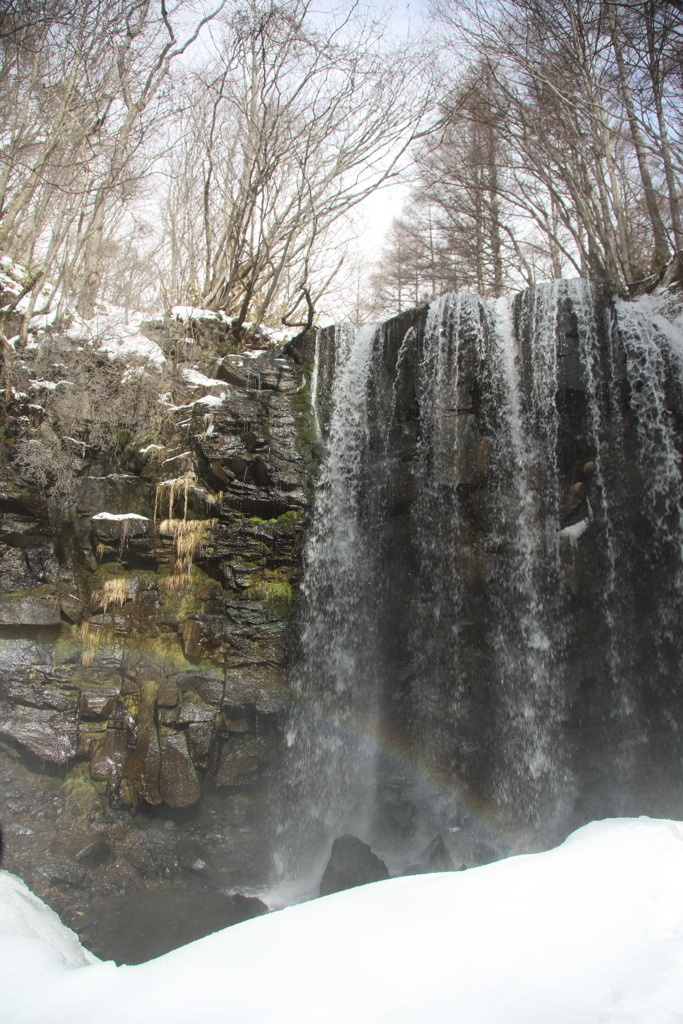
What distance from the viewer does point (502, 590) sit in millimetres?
7391

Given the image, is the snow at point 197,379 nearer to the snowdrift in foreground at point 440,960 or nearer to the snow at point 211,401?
the snow at point 211,401

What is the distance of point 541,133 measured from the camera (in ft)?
30.6

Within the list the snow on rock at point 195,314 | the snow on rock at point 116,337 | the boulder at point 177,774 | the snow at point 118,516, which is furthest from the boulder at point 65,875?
the snow on rock at point 195,314

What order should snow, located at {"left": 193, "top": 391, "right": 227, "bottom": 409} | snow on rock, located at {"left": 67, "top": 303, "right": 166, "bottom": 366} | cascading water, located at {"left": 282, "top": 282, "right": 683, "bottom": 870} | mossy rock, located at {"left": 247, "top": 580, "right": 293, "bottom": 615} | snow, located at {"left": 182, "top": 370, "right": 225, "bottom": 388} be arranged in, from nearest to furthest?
cascading water, located at {"left": 282, "top": 282, "right": 683, "bottom": 870} < mossy rock, located at {"left": 247, "top": 580, "right": 293, "bottom": 615} < snow, located at {"left": 193, "top": 391, "right": 227, "bottom": 409} < snow, located at {"left": 182, "top": 370, "right": 225, "bottom": 388} < snow on rock, located at {"left": 67, "top": 303, "right": 166, "bottom": 366}

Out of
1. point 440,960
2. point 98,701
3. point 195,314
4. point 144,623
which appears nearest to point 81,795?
point 98,701

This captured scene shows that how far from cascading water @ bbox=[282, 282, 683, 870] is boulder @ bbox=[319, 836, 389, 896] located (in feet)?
3.66

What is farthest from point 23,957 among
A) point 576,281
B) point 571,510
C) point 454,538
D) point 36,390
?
point 576,281

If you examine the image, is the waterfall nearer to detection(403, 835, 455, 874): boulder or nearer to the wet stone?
detection(403, 835, 455, 874): boulder

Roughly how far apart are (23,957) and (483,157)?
15.3 meters

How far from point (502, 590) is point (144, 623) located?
4.92 metres

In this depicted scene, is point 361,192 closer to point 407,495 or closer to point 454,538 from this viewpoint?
point 407,495

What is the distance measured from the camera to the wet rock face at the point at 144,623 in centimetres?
629

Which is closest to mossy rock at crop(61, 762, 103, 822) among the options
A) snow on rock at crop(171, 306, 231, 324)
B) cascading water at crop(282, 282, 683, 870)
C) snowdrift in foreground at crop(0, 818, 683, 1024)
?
cascading water at crop(282, 282, 683, 870)

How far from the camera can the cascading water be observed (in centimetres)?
673
